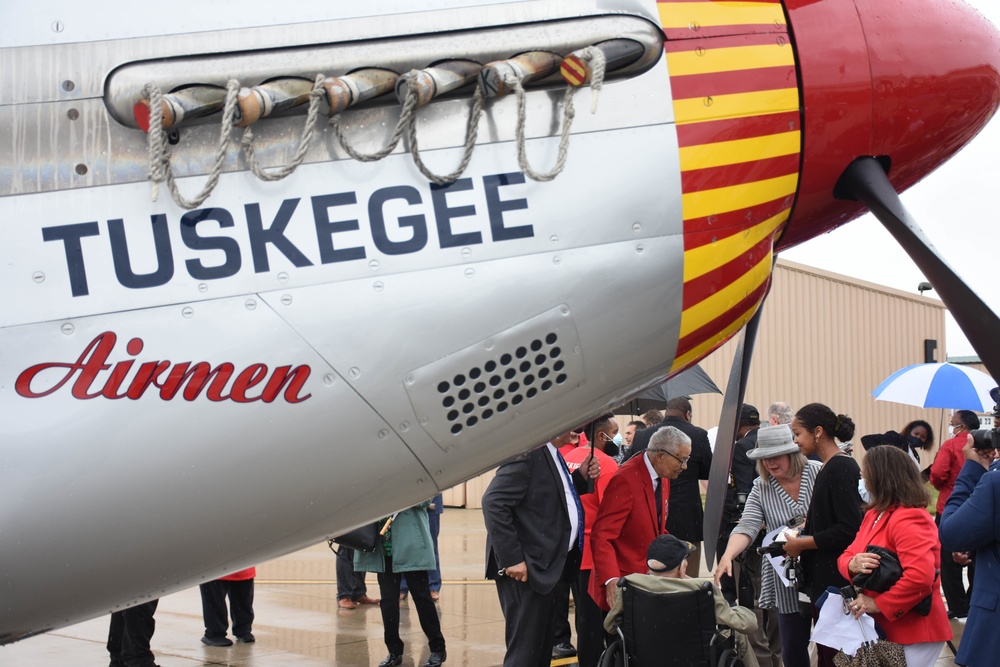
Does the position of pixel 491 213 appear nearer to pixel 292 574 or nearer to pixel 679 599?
pixel 679 599

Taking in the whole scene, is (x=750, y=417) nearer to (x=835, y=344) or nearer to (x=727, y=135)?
(x=727, y=135)

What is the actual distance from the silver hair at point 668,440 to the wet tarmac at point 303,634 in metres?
2.08

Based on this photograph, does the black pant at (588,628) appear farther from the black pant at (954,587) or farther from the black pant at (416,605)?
the black pant at (954,587)

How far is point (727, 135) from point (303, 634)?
20.9ft

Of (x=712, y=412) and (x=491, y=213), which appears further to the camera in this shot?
(x=712, y=412)

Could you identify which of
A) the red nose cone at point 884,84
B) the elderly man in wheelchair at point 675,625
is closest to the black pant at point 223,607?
the elderly man in wheelchair at point 675,625

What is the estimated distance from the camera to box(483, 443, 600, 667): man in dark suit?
18.6 ft

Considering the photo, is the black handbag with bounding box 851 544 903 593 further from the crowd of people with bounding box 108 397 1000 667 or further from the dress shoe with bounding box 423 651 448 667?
the dress shoe with bounding box 423 651 448 667

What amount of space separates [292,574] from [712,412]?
10591 millimetres

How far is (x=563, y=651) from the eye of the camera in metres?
7.64

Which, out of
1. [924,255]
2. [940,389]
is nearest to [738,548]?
[924,255]

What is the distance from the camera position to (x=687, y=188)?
284cm

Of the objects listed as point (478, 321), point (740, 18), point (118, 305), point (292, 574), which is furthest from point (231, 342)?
point (292, 574)

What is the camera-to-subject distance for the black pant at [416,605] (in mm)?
7035
